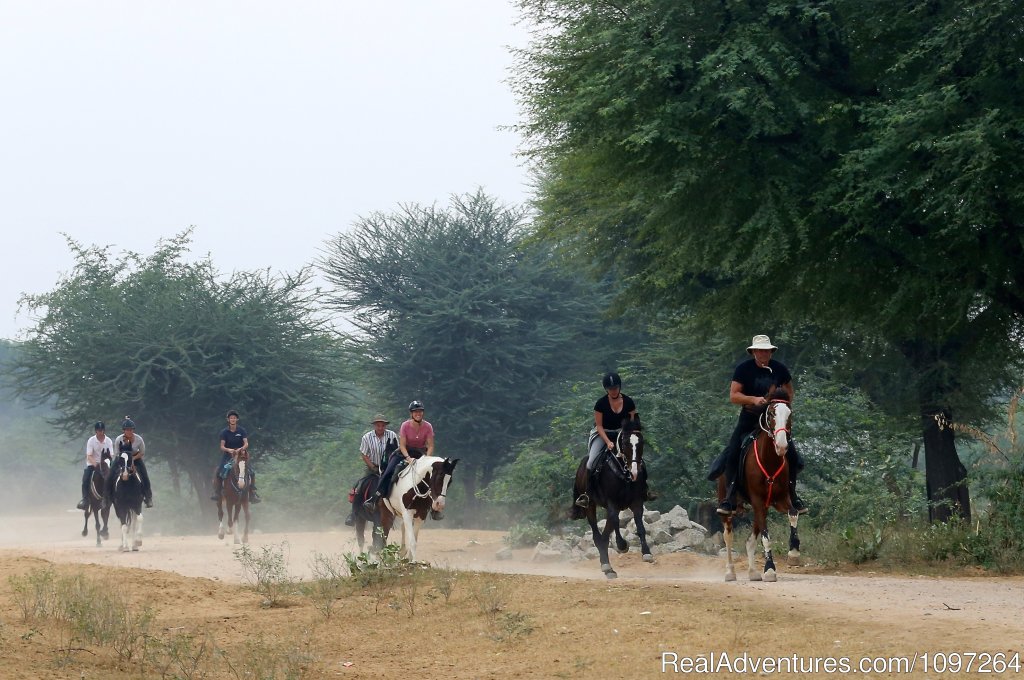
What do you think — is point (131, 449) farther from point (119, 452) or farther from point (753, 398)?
point (753, 398)

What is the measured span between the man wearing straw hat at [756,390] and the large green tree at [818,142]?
2292mm

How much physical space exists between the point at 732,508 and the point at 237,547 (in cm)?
1403

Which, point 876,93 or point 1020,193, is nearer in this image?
point 1020,193

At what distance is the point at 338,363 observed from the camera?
5003cm

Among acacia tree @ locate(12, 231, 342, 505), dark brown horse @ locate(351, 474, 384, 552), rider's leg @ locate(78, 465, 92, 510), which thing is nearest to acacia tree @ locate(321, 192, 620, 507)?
acacia tree @ locate(12, 231, 342, 505)

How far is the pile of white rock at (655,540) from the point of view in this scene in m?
22.1

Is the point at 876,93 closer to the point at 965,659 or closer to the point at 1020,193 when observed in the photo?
the point at 1020,193

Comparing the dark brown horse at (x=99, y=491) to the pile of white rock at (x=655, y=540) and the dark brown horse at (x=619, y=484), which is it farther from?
the dark brown horse at (x=619, y=484)

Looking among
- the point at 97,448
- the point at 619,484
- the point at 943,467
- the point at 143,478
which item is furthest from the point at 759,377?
the point at 97,448

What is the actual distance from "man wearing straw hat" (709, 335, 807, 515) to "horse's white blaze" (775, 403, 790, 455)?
14.7 inches

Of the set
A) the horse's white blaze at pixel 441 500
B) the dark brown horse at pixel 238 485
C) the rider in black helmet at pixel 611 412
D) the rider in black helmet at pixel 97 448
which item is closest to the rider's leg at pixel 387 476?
the horse's white blaze at pixel 441 500

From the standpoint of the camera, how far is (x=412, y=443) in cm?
1856

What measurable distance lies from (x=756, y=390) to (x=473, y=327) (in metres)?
33.3

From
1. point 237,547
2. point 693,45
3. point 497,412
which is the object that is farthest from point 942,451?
point 497,412
